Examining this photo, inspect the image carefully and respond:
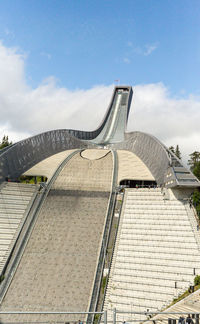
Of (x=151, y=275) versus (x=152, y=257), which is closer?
(x=151, y=275)

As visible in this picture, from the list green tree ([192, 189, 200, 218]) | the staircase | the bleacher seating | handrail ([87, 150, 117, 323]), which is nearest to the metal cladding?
green tree ([192, 189, 200, 218])

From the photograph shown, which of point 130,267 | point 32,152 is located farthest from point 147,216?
point 32,152

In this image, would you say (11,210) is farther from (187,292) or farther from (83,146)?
(83,146)

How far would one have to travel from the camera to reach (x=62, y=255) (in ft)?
58.7

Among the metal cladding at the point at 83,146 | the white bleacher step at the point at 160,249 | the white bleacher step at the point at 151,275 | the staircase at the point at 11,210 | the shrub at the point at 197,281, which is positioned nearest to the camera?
the shrub at the point at 197,281

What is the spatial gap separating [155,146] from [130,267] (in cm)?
1371

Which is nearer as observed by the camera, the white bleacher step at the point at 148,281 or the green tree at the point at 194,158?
the white bleacher step at the point at 148,281

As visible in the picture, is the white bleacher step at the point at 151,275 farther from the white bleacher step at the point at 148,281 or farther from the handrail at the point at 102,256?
the handrail at the point at 102,256

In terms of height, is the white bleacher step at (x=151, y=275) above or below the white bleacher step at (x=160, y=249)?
below

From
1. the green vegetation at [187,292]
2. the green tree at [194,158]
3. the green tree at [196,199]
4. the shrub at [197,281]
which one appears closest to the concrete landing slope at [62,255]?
the green vegetation at [187,292]

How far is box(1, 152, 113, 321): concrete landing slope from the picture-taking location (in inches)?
587

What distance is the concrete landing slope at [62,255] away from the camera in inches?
587

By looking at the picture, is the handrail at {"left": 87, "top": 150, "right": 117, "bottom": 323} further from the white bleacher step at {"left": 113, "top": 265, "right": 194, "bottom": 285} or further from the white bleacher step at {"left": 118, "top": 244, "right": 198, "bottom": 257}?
the white bleacher step at {"left": 118, "top": 244, "right": 198, "bottom": 257}

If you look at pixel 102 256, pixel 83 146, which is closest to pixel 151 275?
pixel 102 256
